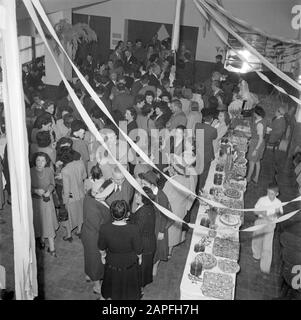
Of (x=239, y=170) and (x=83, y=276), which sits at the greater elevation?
(x=239, y=170)

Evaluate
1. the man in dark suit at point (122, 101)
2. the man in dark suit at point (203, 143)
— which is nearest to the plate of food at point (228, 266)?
the man in dark suit at point (203, 143)

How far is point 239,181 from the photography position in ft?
18.9

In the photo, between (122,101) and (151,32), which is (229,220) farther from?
(151,32)

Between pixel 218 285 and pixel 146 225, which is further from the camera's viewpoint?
pixel 146 225

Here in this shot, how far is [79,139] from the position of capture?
18.6 ft

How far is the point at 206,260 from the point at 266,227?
1237mm

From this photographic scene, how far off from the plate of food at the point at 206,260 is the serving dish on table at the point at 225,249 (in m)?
0.10

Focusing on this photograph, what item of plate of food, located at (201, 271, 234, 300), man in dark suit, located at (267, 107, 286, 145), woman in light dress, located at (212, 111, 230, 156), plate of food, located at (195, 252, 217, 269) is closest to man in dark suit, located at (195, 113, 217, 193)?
woman in light dress, located at (212, 111, 230, 156)

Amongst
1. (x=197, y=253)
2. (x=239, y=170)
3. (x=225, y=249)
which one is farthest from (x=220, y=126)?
(x=197, y=253)

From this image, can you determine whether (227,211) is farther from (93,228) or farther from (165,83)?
(165,83)

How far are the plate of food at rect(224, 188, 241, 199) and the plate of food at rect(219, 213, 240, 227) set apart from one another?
0.49 m

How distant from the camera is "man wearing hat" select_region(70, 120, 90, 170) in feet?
18.5

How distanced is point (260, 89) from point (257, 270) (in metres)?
8.37

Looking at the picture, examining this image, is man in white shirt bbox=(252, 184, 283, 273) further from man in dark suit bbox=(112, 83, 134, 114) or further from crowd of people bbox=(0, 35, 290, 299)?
man in dark suit bbox=(112, 83, 134, 114)
